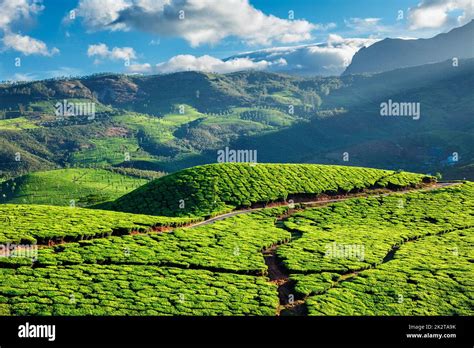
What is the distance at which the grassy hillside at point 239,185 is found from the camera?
9088 cm

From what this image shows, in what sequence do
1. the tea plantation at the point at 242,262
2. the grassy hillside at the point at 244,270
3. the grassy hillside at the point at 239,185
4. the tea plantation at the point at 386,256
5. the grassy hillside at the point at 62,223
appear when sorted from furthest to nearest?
the grassy hillside at the point at 239,185, the grassy hillside at the point at 62,223, the tea plantation at the point at 386,256, the tea plantation at the point at 242,262, the grassy hillside at the point at 244,270

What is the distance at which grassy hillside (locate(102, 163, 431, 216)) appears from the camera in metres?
90.9

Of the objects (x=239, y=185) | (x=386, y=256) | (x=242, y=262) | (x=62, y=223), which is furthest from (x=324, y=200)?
(x=62, y=223)

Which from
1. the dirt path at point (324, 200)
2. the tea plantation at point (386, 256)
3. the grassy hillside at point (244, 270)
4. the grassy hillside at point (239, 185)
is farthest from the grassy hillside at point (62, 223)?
the tea plantation at point (386, 256)

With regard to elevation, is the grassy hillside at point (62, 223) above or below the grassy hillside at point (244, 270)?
above

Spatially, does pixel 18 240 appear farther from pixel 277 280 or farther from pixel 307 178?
pixel 307 178

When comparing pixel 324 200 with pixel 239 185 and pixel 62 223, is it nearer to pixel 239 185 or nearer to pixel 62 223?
pixel 239 185

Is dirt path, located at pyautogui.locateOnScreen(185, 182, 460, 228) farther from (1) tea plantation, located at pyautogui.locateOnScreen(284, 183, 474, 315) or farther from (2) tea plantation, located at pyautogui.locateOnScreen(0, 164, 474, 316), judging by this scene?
(1) tea plantation, located at pyautogui.locateOnScreen(284, 183, 474, 315)

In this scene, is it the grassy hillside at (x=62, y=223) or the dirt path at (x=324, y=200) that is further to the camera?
the dirt path at (x=324, y=200)

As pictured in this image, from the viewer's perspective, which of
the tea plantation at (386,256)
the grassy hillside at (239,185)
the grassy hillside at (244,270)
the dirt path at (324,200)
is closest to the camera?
the grassy hillside at (244,270)

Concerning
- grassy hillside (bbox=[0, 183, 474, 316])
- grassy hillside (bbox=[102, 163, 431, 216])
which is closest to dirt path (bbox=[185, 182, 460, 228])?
grassy hillside (bbox=[102, 163, 431, 216])

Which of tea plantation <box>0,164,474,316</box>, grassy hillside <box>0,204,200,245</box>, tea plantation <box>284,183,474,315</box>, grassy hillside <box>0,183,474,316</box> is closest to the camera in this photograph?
grassy hillside <box>0,183,474,316</box>

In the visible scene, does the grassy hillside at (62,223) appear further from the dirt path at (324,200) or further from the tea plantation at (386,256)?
the tea plantation at (386,256)
